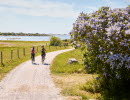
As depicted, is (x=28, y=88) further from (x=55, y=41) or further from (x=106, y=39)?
(x=55, y=41)

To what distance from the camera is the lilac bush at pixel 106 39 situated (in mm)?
10102

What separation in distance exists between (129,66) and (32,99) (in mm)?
4845

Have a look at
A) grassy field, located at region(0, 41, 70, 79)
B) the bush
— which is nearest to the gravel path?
grassy field, located at region(0, 41, 70, 79)

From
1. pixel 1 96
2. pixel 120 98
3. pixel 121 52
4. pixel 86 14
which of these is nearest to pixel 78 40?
pixel 86 14

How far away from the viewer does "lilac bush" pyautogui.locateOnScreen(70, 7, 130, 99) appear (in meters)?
10.1

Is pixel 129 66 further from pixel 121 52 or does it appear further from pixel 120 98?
pixel 120 98

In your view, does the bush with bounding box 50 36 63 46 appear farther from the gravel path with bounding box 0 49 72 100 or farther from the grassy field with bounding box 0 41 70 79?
the gravel path with bounding box 0 49 72 100

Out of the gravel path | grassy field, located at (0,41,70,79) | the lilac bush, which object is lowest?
grassy field, located at (0,41,70,79)

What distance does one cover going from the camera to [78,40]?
12.6 meters

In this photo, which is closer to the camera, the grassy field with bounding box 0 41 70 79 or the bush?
the grassy field with bounding box 0 41 70 79

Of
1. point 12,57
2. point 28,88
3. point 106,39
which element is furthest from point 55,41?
point 106,39

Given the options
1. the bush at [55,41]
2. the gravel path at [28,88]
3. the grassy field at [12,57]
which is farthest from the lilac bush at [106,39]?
the bush at [55,41]

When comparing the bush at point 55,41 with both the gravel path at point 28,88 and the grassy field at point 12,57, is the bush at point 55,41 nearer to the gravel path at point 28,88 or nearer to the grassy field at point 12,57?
the grassy field at point 12,57

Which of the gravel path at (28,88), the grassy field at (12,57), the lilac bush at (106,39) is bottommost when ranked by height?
the grassy field at (12,57)
